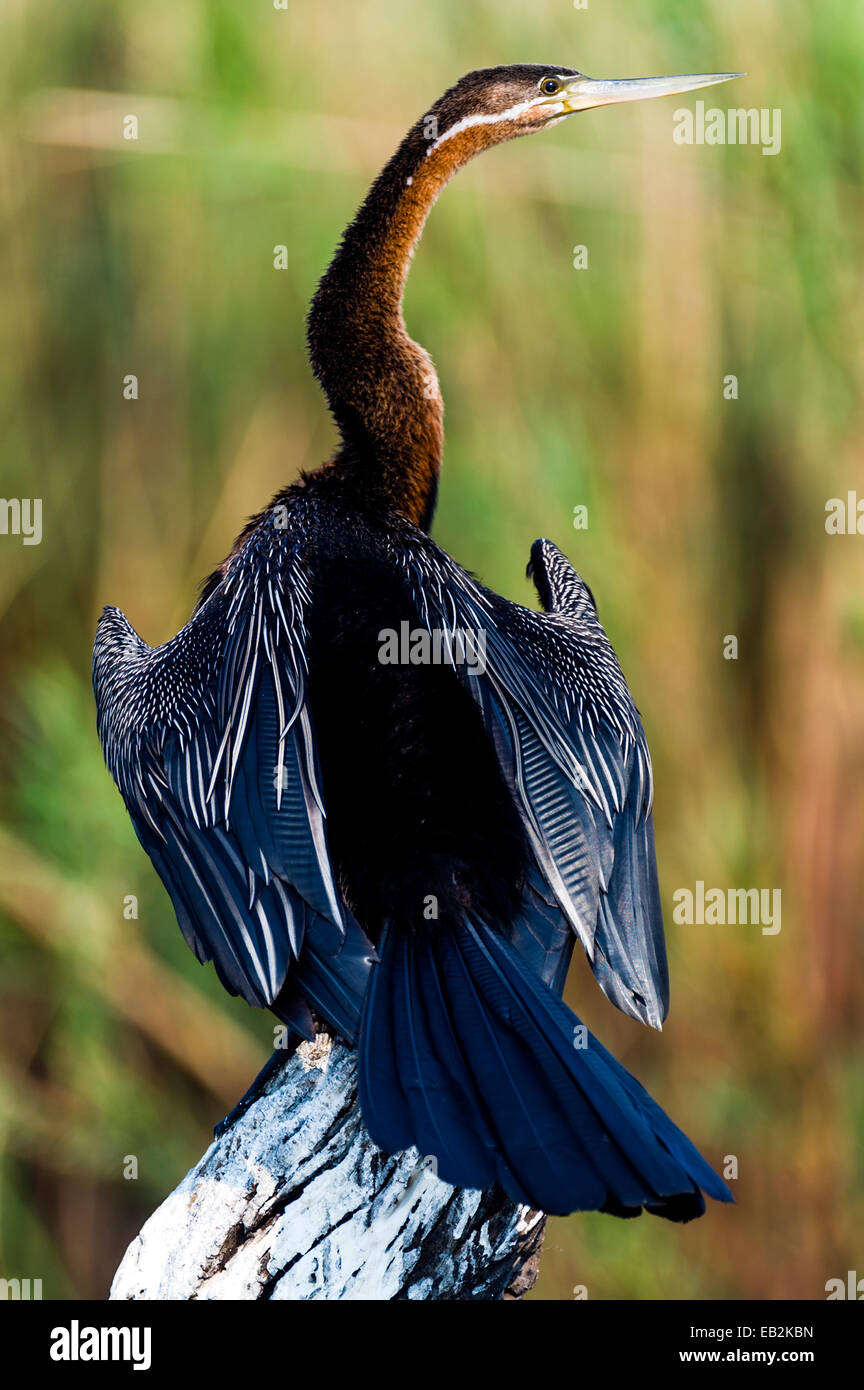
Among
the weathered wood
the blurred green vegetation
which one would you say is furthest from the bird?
the blurred green vegetation

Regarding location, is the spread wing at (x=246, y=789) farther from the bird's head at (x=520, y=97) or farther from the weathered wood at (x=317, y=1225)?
the bird's head at (x=520, y=97)

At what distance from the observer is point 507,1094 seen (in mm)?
1458

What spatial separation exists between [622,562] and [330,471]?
0.83 m

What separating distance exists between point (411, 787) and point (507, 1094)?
52cm

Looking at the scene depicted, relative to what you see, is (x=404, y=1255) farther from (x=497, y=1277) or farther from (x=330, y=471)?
(x=330, y=471)

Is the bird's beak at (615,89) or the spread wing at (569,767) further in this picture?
the bird's beak at (615,89)

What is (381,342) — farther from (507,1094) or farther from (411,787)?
(507,1094)

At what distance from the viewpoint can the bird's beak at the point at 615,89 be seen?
243 cm

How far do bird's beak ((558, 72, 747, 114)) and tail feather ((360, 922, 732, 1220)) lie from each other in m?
1.60

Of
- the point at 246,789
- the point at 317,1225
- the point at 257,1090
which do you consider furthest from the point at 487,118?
the point at 317,1225

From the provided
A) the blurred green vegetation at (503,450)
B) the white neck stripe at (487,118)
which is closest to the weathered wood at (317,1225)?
the blurred green vegetation at (503,450)

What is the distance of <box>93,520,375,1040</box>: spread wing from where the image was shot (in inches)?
68.4

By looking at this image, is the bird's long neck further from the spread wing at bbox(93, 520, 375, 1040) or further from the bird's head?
the spread wing at bbox(93, 520, 375, 1040)

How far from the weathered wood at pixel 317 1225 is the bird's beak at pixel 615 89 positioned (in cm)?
180
